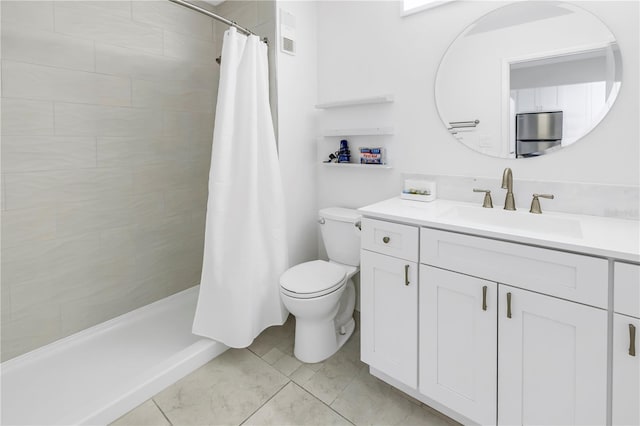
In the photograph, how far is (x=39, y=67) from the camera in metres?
1.87

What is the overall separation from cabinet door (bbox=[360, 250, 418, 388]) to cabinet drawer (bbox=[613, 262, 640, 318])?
664 mm

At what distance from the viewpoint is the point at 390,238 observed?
5.06 feet

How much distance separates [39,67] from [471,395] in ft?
9.06

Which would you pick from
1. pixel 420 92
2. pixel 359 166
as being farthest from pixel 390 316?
pixel 420 92

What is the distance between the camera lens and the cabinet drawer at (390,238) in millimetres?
1471

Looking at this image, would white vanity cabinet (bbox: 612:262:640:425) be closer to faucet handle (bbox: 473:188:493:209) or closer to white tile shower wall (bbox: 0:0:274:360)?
faucet handle (bbox: 473:188:493:209)

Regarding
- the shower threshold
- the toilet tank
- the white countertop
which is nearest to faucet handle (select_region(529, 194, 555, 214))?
the white countertop

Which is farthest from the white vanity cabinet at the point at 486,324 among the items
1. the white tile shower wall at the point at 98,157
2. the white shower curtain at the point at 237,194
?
the white tile shower wall at the point at 98,157

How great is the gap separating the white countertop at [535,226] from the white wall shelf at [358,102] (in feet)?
2.09

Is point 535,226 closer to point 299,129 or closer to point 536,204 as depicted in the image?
point 536,204

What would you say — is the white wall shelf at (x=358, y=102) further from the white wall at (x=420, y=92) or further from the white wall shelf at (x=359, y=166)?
the white wall shelf at (x=359, y=166)

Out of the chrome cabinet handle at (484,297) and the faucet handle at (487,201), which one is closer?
the chrome cabinet handle at (484,297)

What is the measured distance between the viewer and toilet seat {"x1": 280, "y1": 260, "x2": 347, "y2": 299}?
1.79 metres

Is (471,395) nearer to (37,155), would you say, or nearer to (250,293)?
(250,293)
